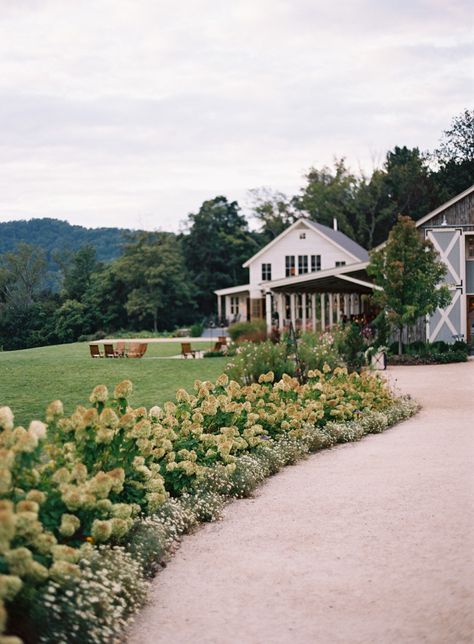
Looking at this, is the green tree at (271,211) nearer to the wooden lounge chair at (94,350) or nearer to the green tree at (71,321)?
the green tree at (71,321)

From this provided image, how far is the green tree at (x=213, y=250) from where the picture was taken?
5472 centimetres

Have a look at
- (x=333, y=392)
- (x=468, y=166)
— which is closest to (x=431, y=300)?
(x=333, y=392)

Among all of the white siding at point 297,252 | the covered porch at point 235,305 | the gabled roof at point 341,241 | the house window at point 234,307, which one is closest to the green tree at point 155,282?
the house window at point 234,307

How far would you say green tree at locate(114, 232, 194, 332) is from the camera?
49375 mm

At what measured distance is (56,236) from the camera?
2635 inches

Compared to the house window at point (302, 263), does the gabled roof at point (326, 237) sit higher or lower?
higher

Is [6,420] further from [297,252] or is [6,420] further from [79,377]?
[297,252]

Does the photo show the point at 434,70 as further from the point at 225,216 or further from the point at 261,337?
the point at 225,216

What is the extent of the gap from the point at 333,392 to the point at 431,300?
42.3 ft

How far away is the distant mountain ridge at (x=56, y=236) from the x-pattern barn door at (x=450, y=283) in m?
39.5

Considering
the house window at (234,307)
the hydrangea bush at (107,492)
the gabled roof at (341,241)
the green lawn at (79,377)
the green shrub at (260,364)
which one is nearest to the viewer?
the hydrangea bush at (107,492)

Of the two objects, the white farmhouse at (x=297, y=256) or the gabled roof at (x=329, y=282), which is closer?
the gabled roof at (x=329, y=282)

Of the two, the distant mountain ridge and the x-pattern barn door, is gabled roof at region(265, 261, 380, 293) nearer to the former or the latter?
the x-pattern barn door

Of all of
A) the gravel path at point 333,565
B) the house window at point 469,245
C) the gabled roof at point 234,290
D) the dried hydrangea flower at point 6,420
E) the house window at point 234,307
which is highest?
the house window at point 469,245
